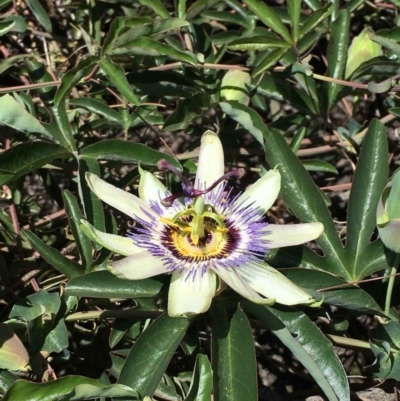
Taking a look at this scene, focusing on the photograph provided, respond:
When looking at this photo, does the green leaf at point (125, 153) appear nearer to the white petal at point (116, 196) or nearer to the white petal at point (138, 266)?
the white petal at point (116, 196)

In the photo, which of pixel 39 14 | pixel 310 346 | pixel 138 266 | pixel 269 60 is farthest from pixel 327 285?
pixel 39 14

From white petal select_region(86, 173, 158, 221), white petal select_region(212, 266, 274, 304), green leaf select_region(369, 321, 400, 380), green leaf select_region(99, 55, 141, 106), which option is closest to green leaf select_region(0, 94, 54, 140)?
green leaf select_region(99, 55, 141, 106)

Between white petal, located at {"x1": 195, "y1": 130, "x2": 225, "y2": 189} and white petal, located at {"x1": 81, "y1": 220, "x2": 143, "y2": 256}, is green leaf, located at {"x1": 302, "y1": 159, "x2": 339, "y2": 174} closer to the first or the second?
white petal, located at {"x1": 195, "y1": 130, "x2": 225, "y2": 189}

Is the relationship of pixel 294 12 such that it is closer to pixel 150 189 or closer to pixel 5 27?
pixel 150 189

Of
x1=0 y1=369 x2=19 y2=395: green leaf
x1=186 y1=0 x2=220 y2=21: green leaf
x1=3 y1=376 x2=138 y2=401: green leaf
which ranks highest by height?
x1=186 y1=0 x2=220 y2=21: green leaf

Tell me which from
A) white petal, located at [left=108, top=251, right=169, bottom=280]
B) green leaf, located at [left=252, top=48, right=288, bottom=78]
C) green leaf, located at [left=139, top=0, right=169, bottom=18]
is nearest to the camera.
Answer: white petal, located at [left=108, top=251, right=169, bottom=280]
